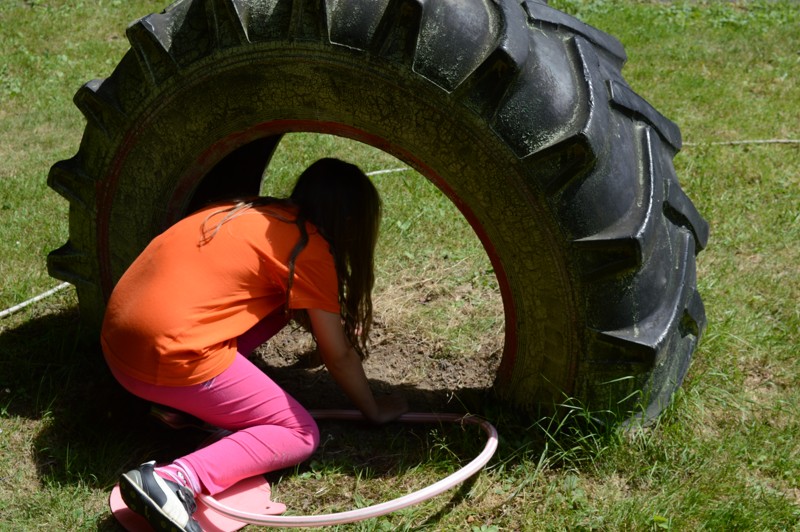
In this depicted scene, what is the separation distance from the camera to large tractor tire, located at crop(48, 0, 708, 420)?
2639 millimetres

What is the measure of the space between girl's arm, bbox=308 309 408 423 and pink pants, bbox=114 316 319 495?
0.59ft

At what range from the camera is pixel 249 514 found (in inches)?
107

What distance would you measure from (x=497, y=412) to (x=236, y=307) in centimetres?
98

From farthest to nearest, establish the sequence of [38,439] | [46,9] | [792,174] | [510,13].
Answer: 1. [46,9]
2. [792,174]
3. [38,439]
4. [510,13]

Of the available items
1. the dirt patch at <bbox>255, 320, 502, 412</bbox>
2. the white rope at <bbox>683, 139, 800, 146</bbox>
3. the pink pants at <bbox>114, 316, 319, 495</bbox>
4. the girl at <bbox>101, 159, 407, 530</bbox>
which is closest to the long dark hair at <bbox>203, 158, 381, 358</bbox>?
the girl at <bbox>101, 159, 407, 530</bbox>

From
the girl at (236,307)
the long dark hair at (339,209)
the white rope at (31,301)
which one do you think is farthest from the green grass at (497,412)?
the long dark hair at (339,209)

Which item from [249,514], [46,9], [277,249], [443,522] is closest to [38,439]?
[249,514]

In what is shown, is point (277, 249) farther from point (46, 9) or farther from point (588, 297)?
point (46, 9)

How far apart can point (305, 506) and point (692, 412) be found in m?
1.40

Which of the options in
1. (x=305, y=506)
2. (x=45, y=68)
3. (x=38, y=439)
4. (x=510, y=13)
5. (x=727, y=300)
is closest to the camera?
(x=510, y=13)

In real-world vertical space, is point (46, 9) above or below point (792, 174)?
above

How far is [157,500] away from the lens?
8.64ft

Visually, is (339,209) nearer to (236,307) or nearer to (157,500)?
(236,307)

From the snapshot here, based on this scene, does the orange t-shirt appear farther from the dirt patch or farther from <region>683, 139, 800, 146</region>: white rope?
<region>683, 139, 800, 146</region>: white rope
